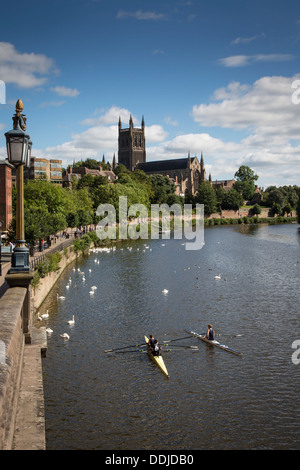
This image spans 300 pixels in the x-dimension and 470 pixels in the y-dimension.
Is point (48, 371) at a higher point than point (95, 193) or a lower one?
lower

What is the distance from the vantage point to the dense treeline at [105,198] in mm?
54334

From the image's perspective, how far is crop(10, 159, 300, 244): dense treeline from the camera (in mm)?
54334

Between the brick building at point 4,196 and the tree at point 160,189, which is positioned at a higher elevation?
the tree at point 160,189

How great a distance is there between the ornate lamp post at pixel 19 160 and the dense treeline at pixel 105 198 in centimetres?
3326

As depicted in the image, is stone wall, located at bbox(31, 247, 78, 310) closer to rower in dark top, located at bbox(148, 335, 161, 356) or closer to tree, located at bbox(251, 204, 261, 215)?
→ rower in dark top, located at bbox(148, 335, 161, 356)

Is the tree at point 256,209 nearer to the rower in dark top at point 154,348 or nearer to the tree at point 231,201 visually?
the tree at point 231,201

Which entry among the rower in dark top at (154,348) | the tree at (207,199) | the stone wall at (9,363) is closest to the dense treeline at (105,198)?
the tree at (207,199)

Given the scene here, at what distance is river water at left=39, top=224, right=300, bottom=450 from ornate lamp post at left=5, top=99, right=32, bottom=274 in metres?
6.48

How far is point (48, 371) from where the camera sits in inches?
841

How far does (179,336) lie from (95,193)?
77444 millimetres
